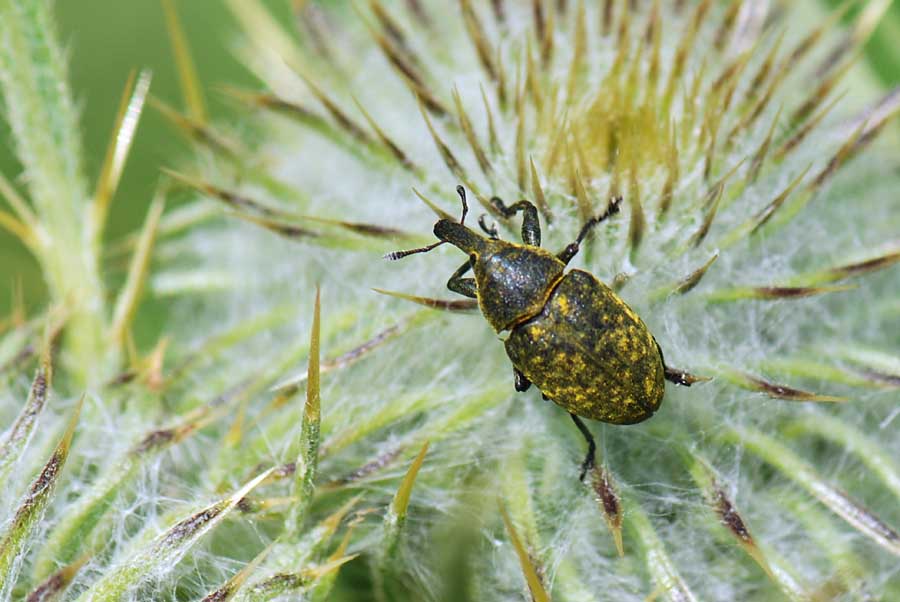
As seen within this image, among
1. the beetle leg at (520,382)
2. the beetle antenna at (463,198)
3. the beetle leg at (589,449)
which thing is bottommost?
the beetle leg at (589,449)

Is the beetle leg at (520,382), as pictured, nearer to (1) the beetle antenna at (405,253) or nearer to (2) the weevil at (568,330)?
(2) the weevil at (568,330)

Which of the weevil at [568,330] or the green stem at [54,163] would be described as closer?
the weevil at [568,330]

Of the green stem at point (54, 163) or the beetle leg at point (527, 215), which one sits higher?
the green stem at point (54, 163)

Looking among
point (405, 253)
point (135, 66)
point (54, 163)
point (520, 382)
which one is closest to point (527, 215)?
point (405, 253)

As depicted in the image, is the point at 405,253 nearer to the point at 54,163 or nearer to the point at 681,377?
the point at 681,377

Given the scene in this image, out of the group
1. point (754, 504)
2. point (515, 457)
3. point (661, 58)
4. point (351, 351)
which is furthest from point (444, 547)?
point (661, 58)

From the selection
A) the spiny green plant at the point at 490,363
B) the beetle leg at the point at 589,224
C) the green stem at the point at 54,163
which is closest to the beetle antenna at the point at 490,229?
the spiny green plant at the point at 490,363

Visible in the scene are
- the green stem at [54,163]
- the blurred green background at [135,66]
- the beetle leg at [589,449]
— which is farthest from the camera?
the blurred green background at [135,66]
